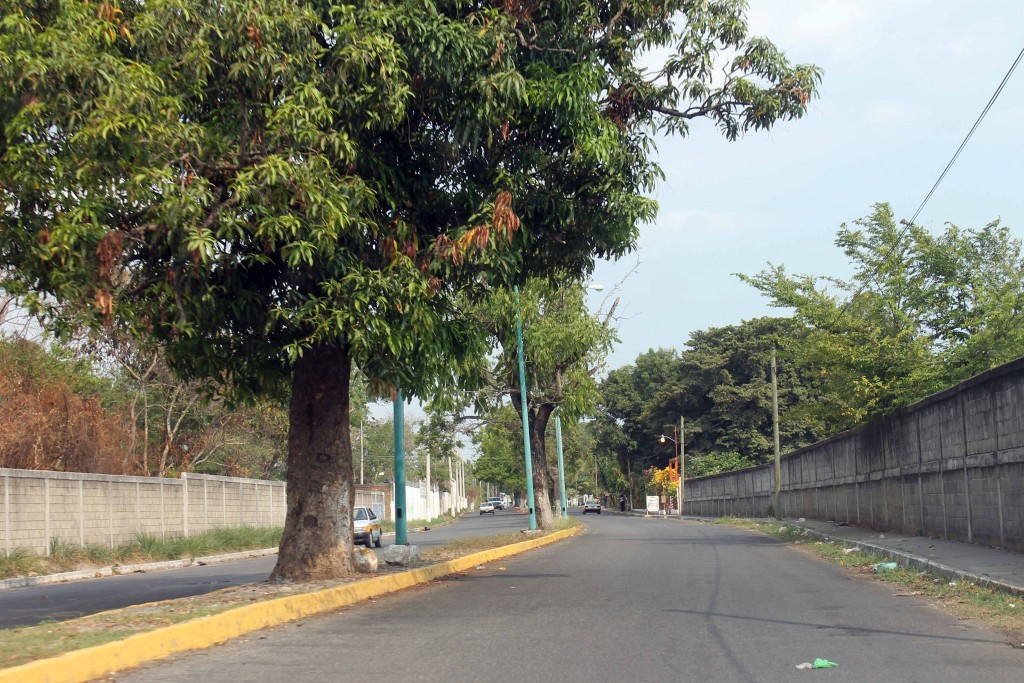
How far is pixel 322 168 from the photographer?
34.6 feet

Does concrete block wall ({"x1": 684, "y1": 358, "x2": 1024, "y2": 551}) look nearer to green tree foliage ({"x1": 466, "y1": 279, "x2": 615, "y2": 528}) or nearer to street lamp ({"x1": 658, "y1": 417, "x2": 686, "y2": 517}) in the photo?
green tree foliage ({"x1": 466, "y1": 279, "x2": 615, "y2": 528})

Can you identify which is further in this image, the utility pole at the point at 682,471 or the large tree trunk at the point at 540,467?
the utility pole at the point at 682,471

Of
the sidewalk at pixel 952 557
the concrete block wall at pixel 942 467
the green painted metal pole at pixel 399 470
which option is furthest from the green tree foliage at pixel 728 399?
the green painted metal pole at pixel 399 470

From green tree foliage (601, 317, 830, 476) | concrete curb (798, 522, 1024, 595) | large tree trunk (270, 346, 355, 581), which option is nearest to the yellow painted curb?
large tree trunk (270, 346, 355, 581)

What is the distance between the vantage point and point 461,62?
36.8ft

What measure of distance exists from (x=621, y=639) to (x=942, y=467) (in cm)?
1276

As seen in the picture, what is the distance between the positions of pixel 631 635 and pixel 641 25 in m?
8.11

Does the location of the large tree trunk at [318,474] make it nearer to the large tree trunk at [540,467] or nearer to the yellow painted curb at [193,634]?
the yellow painted curb at [193,634]

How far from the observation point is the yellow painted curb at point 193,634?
653 cm

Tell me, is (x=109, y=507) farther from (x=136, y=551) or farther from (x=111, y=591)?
(x=111, y=591)

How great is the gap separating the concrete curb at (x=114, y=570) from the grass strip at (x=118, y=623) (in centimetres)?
891

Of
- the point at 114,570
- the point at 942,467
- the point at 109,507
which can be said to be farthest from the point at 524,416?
the point at 942,467

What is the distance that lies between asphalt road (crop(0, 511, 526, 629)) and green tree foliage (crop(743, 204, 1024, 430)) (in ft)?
46.0

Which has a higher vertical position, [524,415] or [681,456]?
[524,415]
